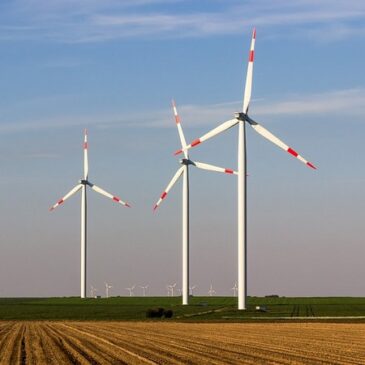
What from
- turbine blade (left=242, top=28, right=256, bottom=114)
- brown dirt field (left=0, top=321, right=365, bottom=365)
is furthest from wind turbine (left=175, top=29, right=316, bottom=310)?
brown dirt field (left=0, top=321, right=365, bottom=365)

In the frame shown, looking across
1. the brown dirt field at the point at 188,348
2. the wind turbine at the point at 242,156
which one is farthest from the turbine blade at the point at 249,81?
the brown dirt field at the point at 188,348

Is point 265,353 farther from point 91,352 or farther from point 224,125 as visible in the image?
point 224,125

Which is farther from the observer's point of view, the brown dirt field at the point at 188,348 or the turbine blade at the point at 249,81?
the turbine blade at the point at 249,81

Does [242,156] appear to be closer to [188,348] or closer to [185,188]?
[185,188]

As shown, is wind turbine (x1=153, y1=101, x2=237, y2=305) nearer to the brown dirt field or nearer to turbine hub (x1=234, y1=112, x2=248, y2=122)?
turbine hub (x1=234, y1=112, x2=248, y2=122)

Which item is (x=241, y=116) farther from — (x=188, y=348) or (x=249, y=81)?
(x=188, y=348)

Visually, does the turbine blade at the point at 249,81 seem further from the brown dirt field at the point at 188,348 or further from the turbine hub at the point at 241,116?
the brown dirt field at the point at 188,348

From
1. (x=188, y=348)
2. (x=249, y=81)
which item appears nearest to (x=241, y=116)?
(x=249, y=81)

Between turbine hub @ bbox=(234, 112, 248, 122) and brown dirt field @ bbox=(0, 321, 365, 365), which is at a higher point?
turbine hub @ bbox=(234, 112, 248, 122)

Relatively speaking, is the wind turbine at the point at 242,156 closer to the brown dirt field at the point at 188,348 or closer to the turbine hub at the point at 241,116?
the turbine hub at the point at 241,116

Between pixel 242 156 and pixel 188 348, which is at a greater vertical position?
pixel 242 156

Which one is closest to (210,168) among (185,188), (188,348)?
(185,188)

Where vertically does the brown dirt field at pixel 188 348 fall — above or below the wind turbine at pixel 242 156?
below

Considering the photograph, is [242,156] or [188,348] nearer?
[188,348]
